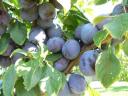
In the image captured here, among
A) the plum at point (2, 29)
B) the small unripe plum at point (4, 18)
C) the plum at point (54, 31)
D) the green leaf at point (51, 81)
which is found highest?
the small unripe plum at point (4, 18)

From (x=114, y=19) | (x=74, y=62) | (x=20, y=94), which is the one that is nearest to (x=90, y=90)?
(x=74, y=62)

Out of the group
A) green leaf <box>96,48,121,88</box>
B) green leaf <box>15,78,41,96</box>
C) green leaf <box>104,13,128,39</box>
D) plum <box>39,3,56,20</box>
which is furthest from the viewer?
plum <box>39,3,56,20</box>

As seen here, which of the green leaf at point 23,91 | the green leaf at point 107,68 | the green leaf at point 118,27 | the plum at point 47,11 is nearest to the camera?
the green leaf at point 118,27

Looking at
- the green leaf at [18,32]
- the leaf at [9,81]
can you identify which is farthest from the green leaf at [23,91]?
the green leaf at [18,32]

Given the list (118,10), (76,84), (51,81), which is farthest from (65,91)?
(118,10)

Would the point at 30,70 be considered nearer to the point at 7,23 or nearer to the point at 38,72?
the point at 38,72

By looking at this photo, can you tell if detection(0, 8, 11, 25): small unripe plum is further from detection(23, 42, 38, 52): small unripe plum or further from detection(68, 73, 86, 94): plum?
detection(68, 73, 86, 94): plum

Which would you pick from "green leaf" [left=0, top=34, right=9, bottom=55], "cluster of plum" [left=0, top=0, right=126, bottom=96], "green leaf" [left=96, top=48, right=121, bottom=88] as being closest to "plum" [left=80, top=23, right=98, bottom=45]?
"cluster of plum" [left=0, top=0, right=126, bottom=96]

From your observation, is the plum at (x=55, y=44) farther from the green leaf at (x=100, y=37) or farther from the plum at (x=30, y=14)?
the green leaf at (x=100, y=37)
